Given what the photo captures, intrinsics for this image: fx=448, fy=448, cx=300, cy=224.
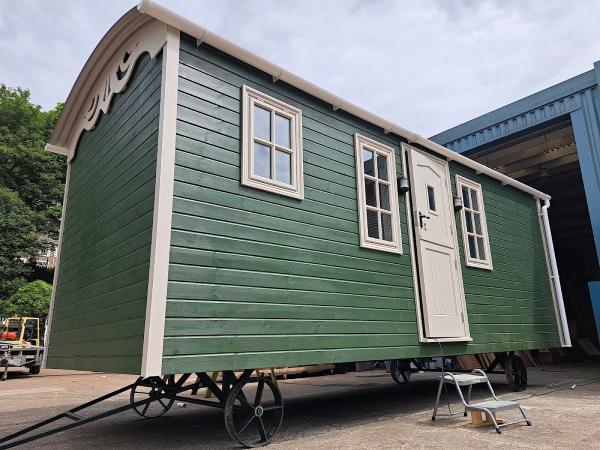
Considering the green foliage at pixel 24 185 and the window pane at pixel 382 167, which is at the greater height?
the green foliage at pixel 24 185

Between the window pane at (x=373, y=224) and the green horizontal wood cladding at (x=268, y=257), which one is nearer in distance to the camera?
the green horizontal wood cladding at (x=268, y=257)

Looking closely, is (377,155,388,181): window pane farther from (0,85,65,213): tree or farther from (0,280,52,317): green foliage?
(0,85,65,213): tree

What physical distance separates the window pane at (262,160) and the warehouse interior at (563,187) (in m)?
7.25

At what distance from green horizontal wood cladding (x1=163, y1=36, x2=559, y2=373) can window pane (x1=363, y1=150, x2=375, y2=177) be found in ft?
0.84

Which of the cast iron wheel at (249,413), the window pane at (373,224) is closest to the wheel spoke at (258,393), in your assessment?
the cast iron wheel at (249,413)

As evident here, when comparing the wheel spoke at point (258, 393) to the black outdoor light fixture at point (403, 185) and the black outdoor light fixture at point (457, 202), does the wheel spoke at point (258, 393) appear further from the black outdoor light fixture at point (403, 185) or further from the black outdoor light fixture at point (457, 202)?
the black outdoor light fixture at point (457, 202)

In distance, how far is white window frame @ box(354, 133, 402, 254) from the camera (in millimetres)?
5477

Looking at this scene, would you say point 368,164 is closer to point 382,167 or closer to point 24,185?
point 382,167

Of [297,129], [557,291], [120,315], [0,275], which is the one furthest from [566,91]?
[0,275]

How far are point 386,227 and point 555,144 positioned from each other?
6.75 m

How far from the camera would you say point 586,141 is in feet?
28.3

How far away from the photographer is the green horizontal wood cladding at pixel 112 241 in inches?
154

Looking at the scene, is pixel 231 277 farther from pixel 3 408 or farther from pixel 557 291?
pixel 557 291

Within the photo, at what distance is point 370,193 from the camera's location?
588 cm
